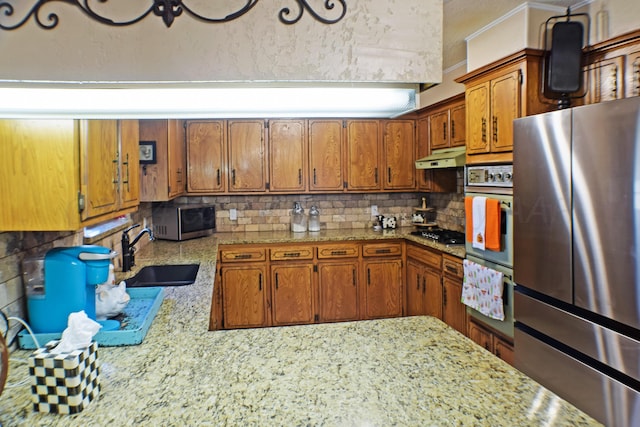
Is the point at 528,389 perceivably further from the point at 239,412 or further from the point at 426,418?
the point at 239,412

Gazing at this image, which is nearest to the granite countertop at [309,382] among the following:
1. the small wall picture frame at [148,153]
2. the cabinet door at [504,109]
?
the cabinet door at [504,109]

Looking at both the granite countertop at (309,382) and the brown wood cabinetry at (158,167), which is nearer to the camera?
the granite countertop at (309,382)

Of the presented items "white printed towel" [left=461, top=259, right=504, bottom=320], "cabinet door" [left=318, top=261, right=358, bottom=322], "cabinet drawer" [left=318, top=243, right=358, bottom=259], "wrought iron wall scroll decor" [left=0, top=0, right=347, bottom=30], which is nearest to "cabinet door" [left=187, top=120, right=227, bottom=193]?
"cabinet drawer" [left=318, top=243, right=358, bottom=259]

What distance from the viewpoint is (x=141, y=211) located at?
351cm

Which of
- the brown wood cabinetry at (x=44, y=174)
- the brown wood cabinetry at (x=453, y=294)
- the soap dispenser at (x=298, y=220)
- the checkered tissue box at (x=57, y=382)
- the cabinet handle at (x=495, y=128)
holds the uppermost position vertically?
the cabinet handle at (x=495, y=128)

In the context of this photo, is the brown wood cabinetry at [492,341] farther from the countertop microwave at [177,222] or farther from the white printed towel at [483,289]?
the countertop microwave at [177,222]

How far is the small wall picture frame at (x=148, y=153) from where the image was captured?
320 centimetres

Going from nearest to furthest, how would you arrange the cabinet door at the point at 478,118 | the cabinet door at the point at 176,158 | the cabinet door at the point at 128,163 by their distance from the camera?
the cabinet door at the point at 128,163 → the cabinet door at the point at 478,118 → the cabinet door at the point at 176,158

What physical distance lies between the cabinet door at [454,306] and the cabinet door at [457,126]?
50.2 inches

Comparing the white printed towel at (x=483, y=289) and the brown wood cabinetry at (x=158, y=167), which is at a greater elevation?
the brown wood cabinetry at (x=158, y=167)

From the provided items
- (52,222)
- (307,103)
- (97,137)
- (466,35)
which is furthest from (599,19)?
(52,222)

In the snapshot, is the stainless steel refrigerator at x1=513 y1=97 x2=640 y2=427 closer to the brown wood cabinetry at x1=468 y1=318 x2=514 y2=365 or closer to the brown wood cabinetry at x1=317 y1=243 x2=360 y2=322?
the brown wood cabinetry at x1=468 y1=318 x2=514 y2=365

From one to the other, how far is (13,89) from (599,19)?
2999 mm

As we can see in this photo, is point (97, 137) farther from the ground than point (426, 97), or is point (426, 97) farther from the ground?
point (426, 97)
